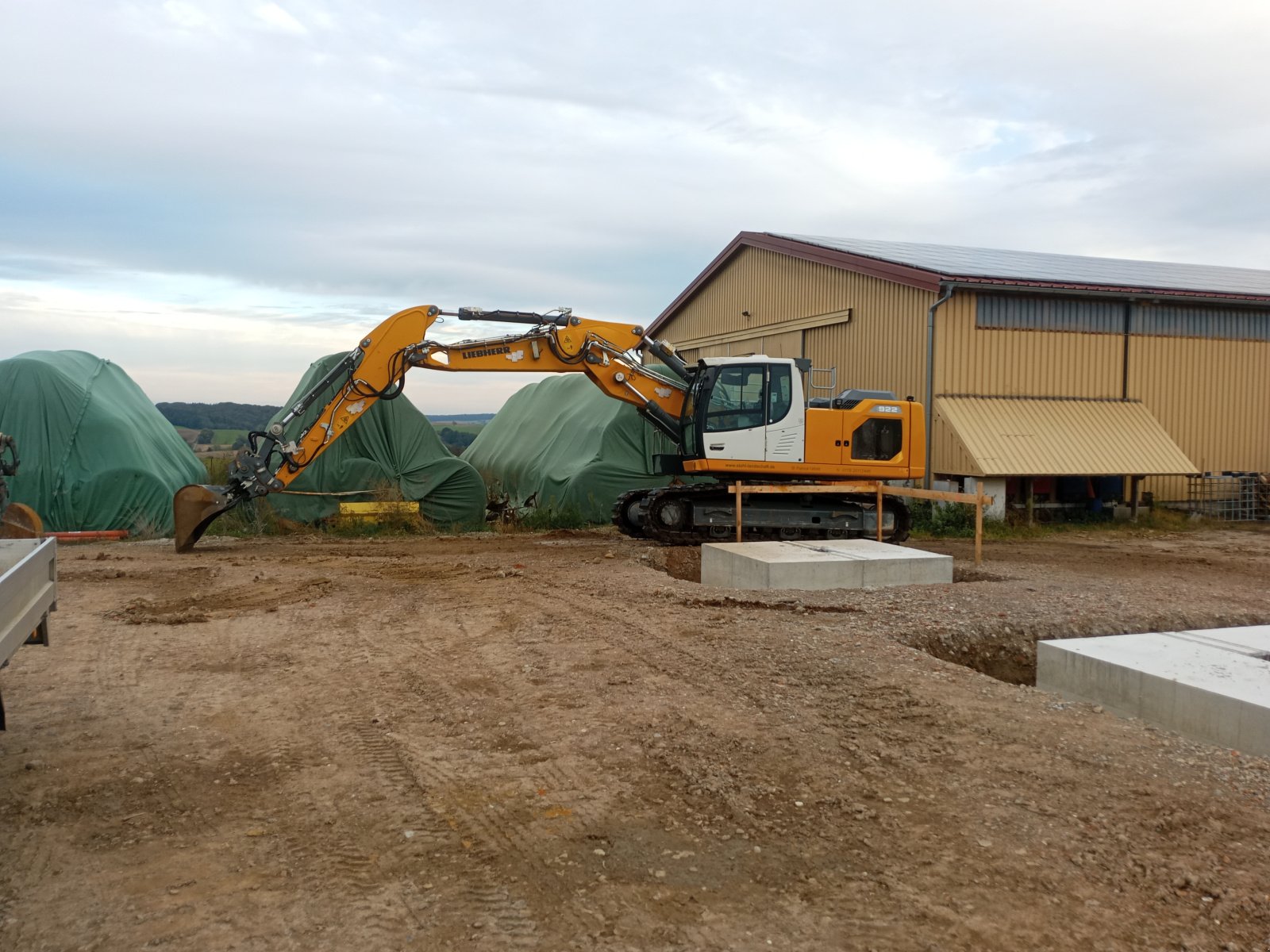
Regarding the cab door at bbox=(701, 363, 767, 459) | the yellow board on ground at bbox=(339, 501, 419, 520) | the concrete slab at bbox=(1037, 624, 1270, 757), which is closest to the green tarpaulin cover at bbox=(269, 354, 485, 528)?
the yellow board on ground at bbox=(339, 501, 419, 520)

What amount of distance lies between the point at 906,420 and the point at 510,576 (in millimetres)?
6432

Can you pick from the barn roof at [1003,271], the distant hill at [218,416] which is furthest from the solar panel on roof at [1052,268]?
the distant hill at [218,416]

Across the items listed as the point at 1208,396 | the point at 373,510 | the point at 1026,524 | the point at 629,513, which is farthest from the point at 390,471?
the point at 1208,396

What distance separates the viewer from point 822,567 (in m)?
10.9

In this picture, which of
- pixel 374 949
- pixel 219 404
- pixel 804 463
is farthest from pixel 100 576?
pixel 219 404

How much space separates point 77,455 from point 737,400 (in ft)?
35.9

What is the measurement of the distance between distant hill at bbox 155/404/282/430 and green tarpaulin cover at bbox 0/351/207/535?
97.2 ft

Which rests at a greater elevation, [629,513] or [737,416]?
[737,416]

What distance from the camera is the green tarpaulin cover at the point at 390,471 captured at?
17.8 metres

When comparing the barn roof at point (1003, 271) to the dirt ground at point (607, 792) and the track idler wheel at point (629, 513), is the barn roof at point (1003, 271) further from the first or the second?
the dirt ground at point (607, 792)

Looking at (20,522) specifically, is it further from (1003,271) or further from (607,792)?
(1003,271)

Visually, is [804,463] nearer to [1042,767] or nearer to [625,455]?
[625,455]

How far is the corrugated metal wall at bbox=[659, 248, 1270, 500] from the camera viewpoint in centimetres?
1908

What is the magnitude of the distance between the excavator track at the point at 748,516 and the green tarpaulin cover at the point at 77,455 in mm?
8064
